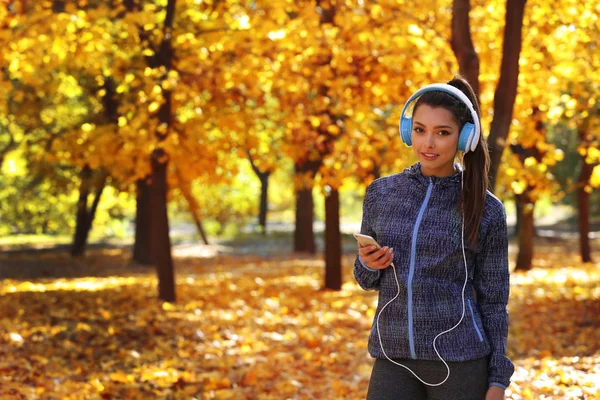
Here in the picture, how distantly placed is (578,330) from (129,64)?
785cm

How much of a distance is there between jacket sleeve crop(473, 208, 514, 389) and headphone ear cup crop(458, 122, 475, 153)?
0.95 ft

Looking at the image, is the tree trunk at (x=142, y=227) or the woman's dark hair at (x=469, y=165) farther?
the tree trunk at (x=142, y=227)

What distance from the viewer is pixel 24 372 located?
807 centimetres

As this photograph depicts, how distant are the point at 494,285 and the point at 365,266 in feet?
1.65

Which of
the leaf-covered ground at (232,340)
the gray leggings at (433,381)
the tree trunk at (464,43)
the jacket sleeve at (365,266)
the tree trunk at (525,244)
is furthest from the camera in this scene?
the tree trunk at (525,244)

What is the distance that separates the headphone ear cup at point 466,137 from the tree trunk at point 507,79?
17.5 ft

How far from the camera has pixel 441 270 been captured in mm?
3100

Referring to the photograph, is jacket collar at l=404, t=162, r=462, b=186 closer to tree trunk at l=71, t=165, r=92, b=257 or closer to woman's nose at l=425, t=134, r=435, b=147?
woman's nose at l=425, t=134, r=435, b=147

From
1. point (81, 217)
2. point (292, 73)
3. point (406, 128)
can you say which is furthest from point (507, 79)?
point (81, 217)

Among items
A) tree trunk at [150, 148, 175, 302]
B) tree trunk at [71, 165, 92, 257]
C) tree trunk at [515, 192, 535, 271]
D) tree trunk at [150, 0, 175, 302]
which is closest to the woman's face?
tree trunk at [150, 0, 175, 302]

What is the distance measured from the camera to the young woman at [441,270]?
308 cm

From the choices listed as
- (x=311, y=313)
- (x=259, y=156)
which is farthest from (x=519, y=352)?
(x=259, y=156)

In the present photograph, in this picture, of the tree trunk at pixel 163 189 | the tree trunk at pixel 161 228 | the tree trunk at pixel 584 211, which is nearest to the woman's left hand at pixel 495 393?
the tree trunk at pixel 163 189

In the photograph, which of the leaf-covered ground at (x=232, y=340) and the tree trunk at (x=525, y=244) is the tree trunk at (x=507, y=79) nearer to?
the leaf-covered ground at (x=232, y=340)
